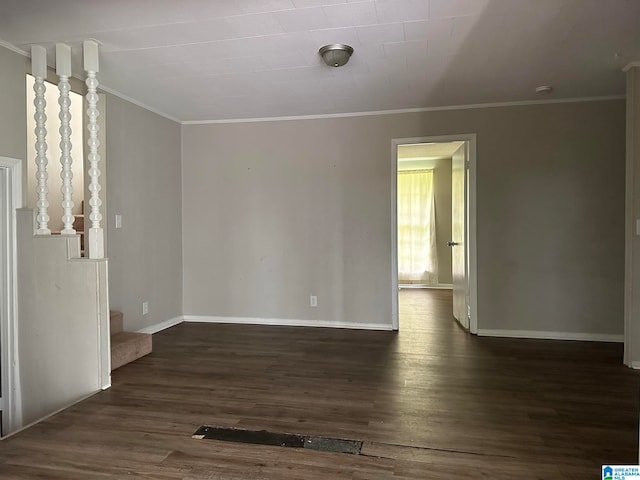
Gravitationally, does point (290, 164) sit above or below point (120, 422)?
above

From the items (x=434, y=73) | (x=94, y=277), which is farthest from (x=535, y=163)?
(x=94, y=277)

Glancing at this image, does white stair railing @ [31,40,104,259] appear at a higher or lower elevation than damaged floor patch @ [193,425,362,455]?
higher

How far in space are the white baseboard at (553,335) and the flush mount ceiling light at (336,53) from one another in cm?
297

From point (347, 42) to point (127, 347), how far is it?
113 inches

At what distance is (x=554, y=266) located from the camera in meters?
4.14

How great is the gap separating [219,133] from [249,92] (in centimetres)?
120

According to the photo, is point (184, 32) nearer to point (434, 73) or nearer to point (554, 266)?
point (434, 73)

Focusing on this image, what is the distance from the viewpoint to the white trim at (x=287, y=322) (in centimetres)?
455

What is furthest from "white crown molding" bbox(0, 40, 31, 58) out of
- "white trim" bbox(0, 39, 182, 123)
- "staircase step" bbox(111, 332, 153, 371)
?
"staircase step" bbox(111, 332, 153, 371)

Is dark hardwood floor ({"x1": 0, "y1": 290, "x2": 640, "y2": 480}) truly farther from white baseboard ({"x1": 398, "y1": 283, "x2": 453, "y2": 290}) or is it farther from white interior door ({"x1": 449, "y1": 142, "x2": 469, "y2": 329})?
white baseboard ({"x1": 398, "y1": 283, "x2": 453, "y2": 290})

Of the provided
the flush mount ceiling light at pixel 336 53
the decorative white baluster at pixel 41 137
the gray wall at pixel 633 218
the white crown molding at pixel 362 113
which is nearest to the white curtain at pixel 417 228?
the white crown molding at pixel 362 113

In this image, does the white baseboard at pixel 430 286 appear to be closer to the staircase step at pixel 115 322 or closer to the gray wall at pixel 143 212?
the gray wall at pixel 143 212

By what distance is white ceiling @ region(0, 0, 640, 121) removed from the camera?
235cm

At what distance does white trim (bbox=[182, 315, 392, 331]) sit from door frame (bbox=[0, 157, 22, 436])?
2036 millimetres
